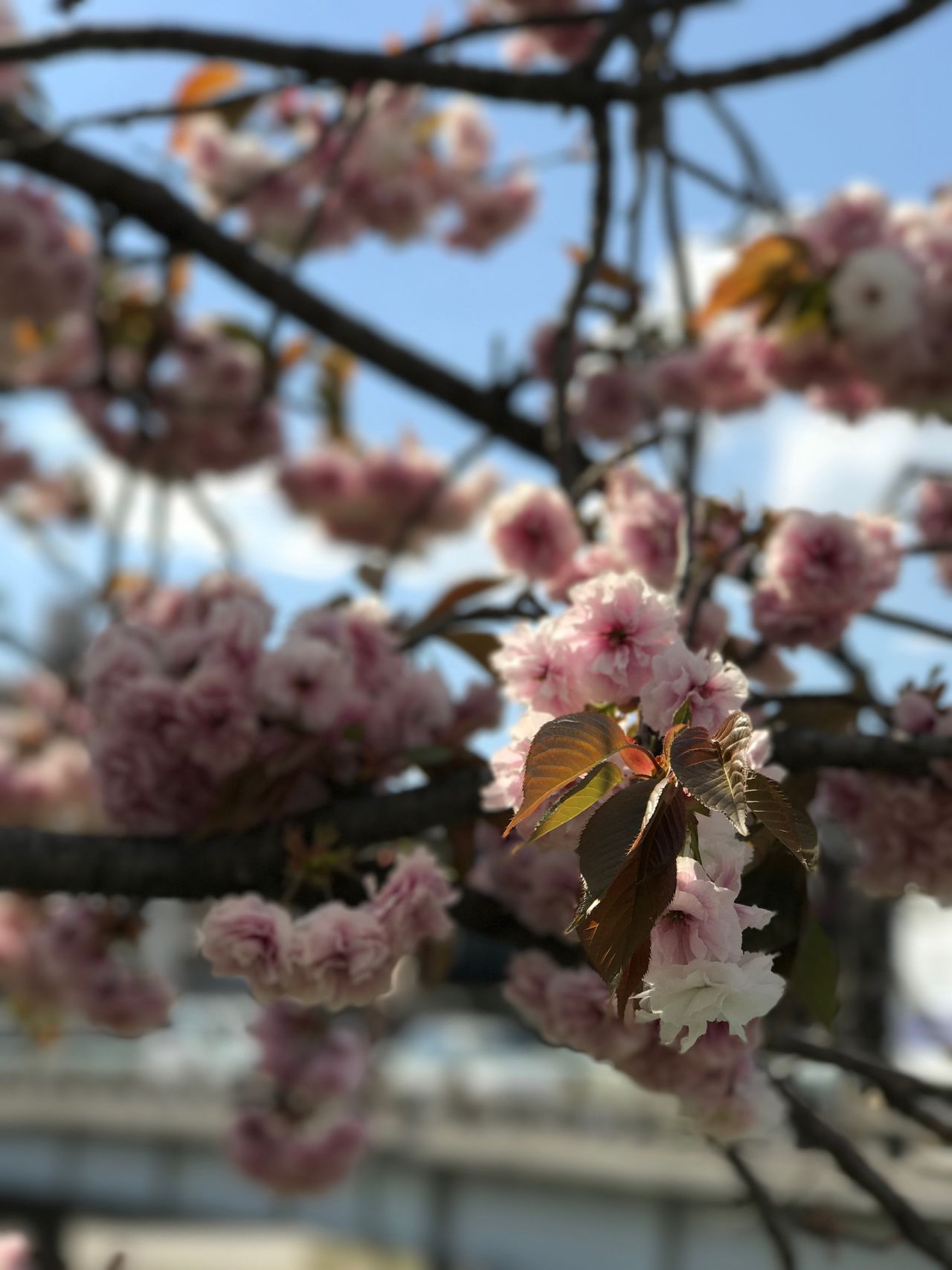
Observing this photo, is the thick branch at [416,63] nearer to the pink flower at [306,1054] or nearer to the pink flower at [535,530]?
the pink flower at [535,530]

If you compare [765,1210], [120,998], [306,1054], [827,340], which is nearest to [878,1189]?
[765,1210]

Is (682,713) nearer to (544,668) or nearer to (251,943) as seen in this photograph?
(544,668)

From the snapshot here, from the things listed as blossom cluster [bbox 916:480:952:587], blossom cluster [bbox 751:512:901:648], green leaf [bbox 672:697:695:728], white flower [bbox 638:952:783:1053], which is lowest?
white flower [bbox 638:952:783:1053]

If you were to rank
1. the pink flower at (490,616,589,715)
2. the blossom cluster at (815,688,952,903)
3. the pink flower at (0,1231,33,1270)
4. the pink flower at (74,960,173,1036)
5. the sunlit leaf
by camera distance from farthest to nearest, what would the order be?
the pink flower at (0,1231,33,1270)
the sunlit leaf
the pink flower at (74,960,173,1036)
the blossom cluster at (815,688,952,903)
the pink flower at (490,616,589,715)

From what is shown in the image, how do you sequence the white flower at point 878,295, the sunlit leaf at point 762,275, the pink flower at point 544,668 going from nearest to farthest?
1. the pink flower at point 544,668
2. the white flower at point 878,295
3. the sunlit leaf at point 762,275

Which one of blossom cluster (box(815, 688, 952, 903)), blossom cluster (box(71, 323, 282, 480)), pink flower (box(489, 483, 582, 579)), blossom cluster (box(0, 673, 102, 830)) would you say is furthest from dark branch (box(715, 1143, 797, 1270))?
blossom cluster (box(0, 673, 102, 830))

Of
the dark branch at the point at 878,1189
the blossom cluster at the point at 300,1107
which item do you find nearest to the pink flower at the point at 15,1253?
the blossom cluster at the point at 300,1107

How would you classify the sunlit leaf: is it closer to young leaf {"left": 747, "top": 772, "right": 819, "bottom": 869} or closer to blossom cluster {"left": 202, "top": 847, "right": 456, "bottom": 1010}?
blossom cluster {"left": 202, "top": 847, "right": 456, "bottom": 1010}

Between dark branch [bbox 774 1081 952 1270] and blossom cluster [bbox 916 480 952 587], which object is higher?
blossom cluster [bbox 916 480 952 587]
